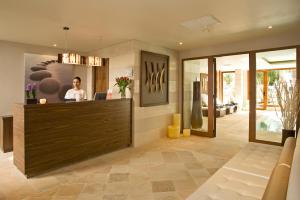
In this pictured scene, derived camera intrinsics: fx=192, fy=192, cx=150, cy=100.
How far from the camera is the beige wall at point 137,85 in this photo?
4711 mm

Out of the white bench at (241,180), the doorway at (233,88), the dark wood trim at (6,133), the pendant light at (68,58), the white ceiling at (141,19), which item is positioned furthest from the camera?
the doorway at (233,88)

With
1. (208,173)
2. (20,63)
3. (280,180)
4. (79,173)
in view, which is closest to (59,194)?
(79,173)

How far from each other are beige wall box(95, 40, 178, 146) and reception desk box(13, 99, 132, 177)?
21.2 inches

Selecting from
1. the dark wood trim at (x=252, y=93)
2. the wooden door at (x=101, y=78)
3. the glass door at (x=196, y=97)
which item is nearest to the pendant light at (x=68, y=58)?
the wooden door at (x=101, y=78)

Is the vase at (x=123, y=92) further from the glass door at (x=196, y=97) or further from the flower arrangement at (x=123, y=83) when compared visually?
the glass door at (x=196, y=97)

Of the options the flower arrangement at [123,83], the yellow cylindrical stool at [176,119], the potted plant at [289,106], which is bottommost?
the yellow cylindrical stool at [176,119]

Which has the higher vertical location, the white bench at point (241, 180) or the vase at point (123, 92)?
the vase at point (123, 92)

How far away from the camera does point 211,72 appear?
5527 mm

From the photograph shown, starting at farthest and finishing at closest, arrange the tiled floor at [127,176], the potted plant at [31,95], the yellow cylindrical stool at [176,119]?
the yellow cylindrical stool at [176,119]
the potted plant at [31,95]
the tiled floor at [127,176]

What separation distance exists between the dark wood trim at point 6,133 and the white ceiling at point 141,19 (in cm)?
190

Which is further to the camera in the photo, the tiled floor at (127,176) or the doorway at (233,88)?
the doorway at (233,88)

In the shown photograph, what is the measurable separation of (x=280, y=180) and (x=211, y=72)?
4440 millimetres

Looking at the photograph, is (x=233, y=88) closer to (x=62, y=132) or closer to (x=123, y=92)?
(x=123, y=92)

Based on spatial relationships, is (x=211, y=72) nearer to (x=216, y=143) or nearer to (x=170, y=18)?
(x=216, y=143)
